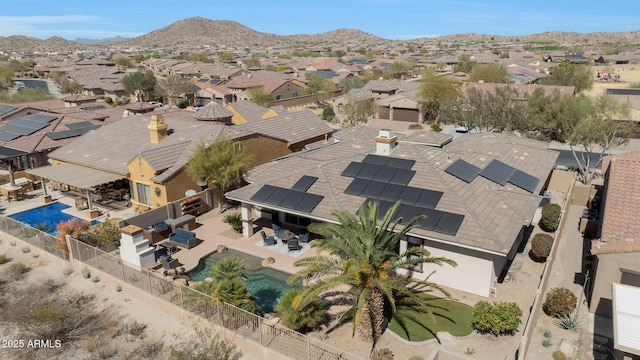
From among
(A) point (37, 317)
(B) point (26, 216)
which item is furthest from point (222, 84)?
(A) point (37, 317)

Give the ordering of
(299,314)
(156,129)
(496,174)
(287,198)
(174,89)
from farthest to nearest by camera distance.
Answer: (174,89) → (156,129) → (496,174) → (287,198) → (299,314)

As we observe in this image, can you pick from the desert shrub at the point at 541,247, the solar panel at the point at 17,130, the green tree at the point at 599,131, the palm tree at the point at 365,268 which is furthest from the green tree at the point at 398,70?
the palm tree at the point at 365,268

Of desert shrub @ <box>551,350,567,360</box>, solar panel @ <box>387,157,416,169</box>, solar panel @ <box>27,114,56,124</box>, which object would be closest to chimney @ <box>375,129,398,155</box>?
solar panel @ <box>387,157,416,169</box>

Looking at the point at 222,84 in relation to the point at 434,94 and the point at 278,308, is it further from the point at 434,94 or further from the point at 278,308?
the point at 278,308

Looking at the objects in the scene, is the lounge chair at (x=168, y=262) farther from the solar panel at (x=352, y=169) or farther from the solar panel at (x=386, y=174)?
the solar panel at (x=386, y=174)

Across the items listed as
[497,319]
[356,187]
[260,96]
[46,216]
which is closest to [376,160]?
[356,187]

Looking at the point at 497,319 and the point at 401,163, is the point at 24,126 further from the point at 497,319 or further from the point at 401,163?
the point at 497,319
